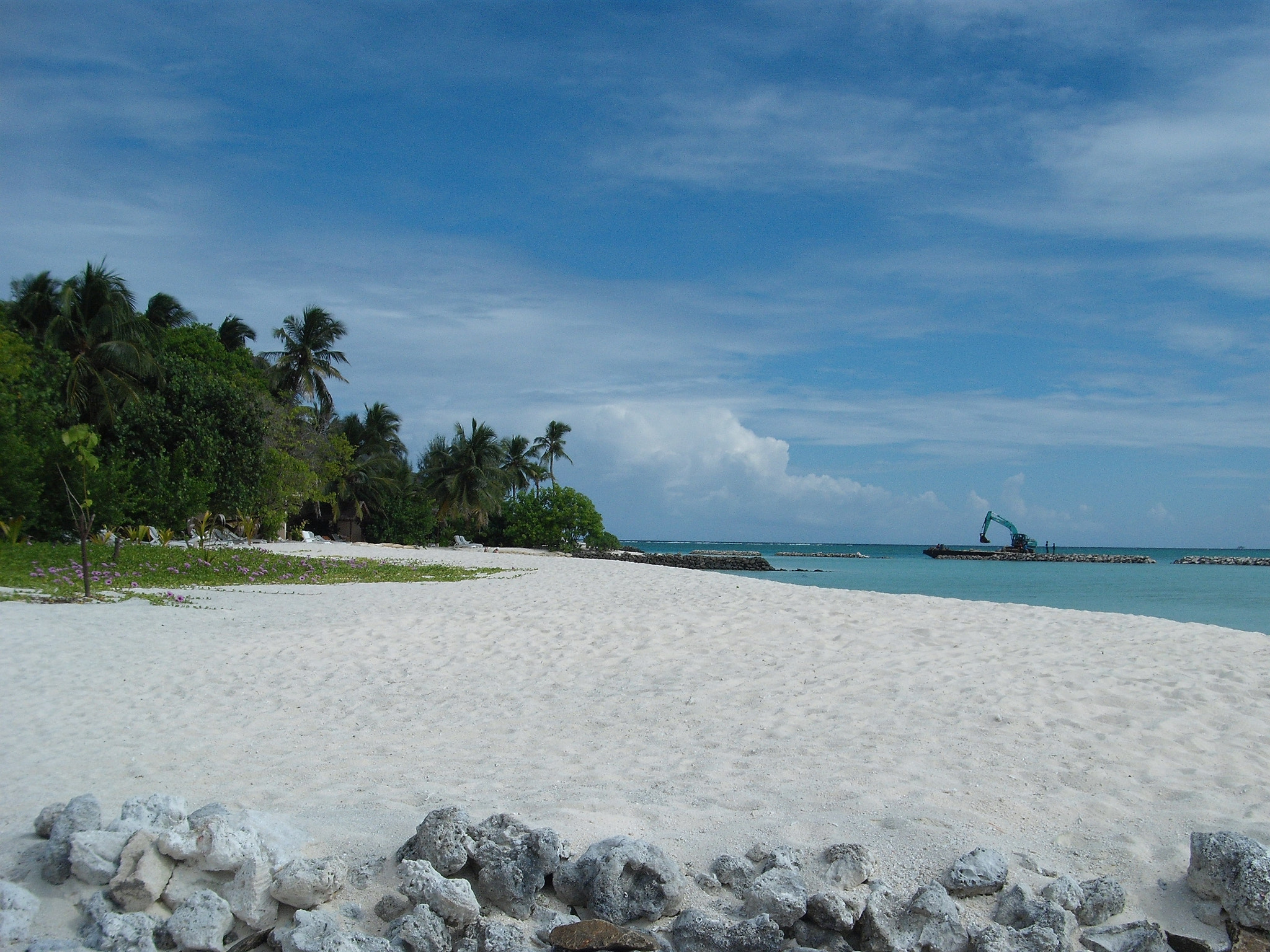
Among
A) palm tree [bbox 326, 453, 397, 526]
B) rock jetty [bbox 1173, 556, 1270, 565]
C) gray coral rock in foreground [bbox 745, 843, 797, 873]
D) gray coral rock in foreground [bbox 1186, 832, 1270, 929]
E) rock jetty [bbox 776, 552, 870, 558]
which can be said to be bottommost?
rock jetty [bbox 776, 552, 870, 558]

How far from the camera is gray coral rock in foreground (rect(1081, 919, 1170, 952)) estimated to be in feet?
10.8

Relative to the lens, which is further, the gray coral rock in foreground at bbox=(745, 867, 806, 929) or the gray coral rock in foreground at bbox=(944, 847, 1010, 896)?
the gray coral rock in foreground at bbox=(944, 847, 1010, 896)

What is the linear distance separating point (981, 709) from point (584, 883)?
3937 mm

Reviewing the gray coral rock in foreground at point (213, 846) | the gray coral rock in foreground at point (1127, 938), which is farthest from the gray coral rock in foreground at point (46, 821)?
the gray coral rock in foreground at point (1127, 938)

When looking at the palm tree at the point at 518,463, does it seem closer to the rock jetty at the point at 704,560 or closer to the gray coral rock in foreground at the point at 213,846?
the rock jetty at the point at 704,560

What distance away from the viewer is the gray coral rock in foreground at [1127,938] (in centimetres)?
329

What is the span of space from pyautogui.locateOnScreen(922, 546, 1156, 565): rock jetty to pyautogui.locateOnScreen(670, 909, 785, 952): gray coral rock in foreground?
8050 centimetres

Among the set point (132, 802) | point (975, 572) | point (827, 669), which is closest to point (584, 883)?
point (132, 802)

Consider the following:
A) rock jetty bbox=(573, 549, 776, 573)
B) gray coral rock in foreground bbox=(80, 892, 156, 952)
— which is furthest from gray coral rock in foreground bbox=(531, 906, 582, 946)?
rock jetty bbox=(573, 549, 776, 573)

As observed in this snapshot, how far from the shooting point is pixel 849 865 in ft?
11.8

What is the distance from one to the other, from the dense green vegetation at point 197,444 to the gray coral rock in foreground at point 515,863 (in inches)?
467

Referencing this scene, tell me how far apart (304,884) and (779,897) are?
6.03 feet

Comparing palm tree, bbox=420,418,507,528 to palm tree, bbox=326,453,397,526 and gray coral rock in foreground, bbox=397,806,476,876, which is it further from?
gray coral rock in foreground, bbox=397,806,476,876

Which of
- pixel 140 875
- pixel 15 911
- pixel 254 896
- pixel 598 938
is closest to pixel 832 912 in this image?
pixel 598 938
